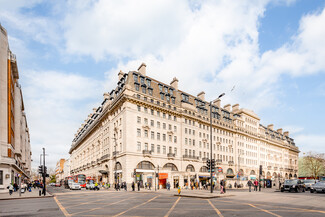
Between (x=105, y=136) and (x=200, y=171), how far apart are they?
2714cm

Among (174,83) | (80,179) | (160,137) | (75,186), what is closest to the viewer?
(75,186)

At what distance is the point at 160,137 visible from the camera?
5791 centimetres

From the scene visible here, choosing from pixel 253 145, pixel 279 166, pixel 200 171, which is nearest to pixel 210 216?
pixel 200 171

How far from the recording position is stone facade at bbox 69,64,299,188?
53.3 m

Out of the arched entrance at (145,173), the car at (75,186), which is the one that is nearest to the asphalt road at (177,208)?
the car at (75,186)

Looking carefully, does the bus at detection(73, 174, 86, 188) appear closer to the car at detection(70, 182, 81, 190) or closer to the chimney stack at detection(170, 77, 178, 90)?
the car at detection(70, 182, 81, 190)

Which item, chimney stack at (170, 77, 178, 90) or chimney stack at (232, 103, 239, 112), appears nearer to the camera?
chimney stack at (170, 77, 178, 90)

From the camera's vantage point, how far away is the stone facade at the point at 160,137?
5334cm

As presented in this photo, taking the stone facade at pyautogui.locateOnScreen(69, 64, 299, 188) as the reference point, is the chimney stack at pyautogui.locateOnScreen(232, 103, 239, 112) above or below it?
above

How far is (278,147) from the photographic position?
11531cm

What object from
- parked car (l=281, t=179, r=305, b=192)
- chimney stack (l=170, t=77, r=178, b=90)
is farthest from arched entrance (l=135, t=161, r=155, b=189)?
parked car (l=281, t=179, r=305, b=192)

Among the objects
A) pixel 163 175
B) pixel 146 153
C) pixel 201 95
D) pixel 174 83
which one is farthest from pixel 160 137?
pixel 201 95

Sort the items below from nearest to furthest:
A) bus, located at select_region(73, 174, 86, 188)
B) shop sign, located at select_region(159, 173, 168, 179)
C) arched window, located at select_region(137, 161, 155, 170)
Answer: arched window, located at select_region(137, 161, 155, 170) < shop sign, located at select_region(159, 173, 168, 179) < bus, located at select_region(73, 174, 86, 188)

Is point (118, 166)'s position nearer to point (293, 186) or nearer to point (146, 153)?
point (146, 153)
